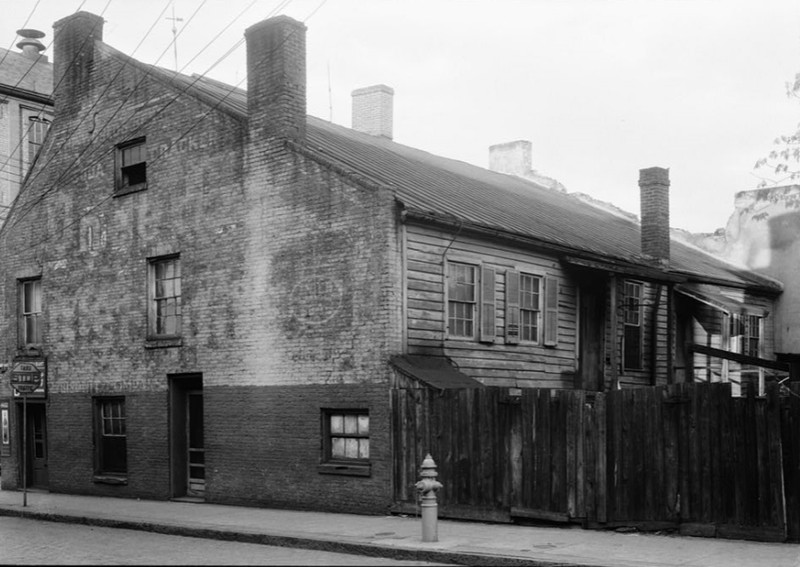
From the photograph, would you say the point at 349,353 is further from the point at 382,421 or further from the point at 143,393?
the point at 143,393

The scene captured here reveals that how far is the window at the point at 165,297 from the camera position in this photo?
20.5 meters

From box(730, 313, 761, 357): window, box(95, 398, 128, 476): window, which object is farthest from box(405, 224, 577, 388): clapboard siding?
box(95, 398, 128, 476): window

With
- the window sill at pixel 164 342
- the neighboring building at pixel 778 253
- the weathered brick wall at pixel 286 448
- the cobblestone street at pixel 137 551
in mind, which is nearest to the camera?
the cobblestone street at pixel 137 551

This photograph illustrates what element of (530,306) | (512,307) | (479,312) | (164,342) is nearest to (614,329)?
(530,306)

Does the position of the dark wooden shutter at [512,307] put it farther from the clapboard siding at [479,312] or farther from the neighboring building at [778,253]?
the neighboring building at [778,253]

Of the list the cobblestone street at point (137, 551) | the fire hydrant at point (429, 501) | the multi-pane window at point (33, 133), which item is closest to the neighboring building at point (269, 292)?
the cobblestone street at point (137, 551)

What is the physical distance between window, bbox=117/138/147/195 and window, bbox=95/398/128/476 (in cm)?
444

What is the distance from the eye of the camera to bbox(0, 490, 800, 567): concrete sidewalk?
37.3 feet

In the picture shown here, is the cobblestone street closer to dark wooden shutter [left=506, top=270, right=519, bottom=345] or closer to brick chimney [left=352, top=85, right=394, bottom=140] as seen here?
dark wooden shutter [left=506, top=270, right=519, bottom=345]

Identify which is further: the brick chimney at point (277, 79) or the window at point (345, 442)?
the brick chimney at point (277, 79)

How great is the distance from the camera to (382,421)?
54.4 ft

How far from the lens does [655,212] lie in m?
25.1

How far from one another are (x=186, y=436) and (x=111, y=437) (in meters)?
2.31

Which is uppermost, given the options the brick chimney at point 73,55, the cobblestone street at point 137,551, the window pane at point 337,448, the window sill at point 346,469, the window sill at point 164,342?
the brick chimney at point 73,55
